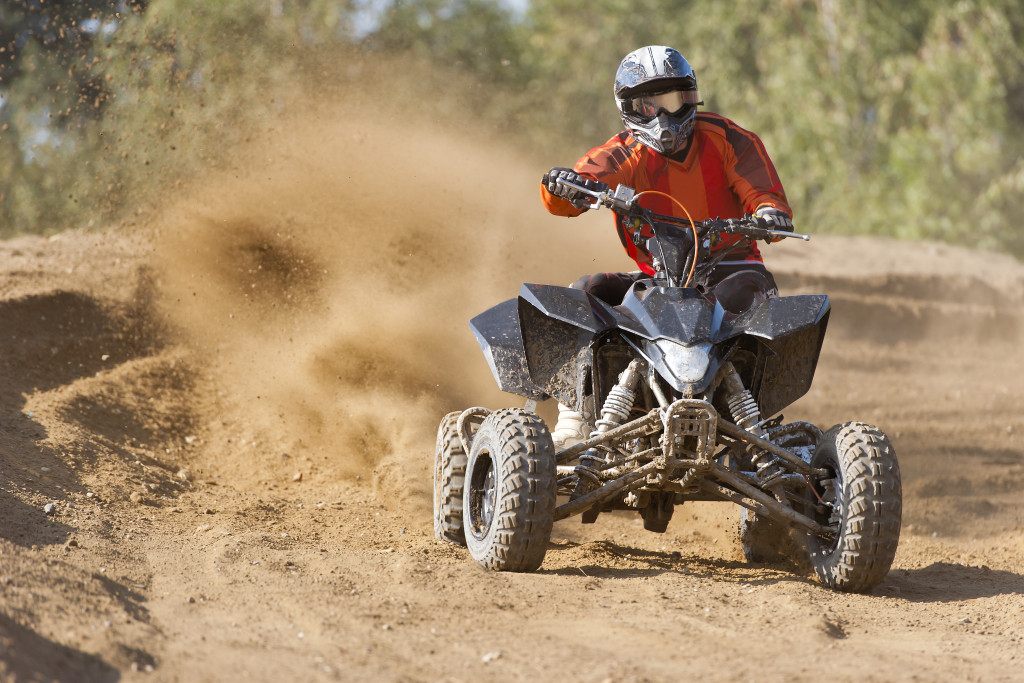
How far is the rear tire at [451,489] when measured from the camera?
6.09 meters

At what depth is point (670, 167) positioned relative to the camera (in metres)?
6.18

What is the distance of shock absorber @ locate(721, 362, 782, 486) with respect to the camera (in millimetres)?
5188

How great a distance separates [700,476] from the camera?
16.5 feet

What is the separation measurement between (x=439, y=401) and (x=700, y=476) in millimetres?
4129

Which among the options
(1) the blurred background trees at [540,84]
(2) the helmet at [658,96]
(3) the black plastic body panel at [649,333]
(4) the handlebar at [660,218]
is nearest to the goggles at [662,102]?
(2) the helmet at [658,96]

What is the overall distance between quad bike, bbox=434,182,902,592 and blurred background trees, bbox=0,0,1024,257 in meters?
6.93

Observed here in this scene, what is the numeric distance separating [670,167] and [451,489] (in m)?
2.13

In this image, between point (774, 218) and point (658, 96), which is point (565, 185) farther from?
point (774, 218)

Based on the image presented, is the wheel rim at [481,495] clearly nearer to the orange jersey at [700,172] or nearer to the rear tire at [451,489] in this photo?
the rear tire at [451,489]

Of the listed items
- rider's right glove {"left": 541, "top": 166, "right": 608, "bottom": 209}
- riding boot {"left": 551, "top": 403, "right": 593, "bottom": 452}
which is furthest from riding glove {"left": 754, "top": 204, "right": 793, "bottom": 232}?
riding boot {"left": 551, "top": 403, "right": 593, "bottom": 452}

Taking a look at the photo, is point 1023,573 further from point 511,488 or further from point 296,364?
point 296,364

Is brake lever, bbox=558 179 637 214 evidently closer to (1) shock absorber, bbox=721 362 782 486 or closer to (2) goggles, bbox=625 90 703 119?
(2) goggles, bbox=625 90 703 119

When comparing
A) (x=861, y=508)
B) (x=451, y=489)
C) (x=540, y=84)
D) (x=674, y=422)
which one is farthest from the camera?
(x=540, y=84)

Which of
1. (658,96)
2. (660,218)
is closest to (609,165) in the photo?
(658,96)
